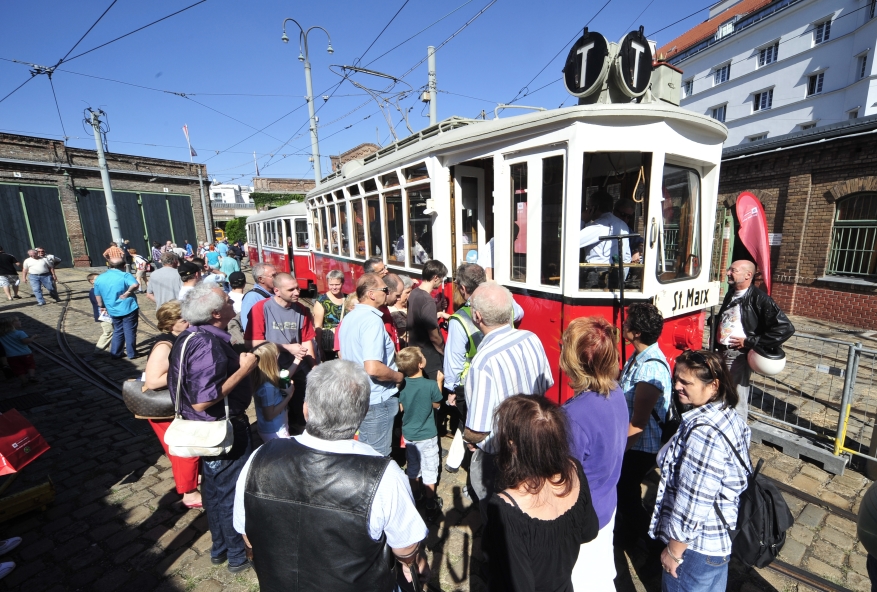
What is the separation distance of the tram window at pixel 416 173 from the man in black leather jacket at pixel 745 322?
Answer: 3.33 m

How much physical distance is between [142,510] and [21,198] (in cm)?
2564

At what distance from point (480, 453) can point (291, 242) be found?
11.6 meters

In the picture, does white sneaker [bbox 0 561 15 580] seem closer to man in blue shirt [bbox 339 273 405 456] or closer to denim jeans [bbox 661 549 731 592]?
man in blue shirt [bbox 339 273 405 456]

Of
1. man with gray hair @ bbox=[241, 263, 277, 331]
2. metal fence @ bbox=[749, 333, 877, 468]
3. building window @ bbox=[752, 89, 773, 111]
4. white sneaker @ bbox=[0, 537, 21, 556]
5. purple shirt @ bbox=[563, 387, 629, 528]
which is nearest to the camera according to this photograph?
purple shirt @ bbox=[563, 387, 629, 528]

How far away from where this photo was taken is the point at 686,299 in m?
3.69

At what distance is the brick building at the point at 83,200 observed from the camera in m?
19.9

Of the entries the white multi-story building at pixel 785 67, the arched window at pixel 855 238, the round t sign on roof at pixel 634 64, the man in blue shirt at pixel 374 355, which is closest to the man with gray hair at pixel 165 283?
the man in blue shirt at pixel 374 355

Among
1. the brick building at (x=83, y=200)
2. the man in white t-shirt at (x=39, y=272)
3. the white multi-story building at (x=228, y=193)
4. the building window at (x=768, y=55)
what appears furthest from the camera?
the white multi-story building at (x=228, y=193)

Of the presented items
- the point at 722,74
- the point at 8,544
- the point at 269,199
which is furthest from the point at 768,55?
the point at 269,199

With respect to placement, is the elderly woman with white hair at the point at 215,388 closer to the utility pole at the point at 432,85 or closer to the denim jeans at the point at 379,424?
the denim jeans at the point at 379,424

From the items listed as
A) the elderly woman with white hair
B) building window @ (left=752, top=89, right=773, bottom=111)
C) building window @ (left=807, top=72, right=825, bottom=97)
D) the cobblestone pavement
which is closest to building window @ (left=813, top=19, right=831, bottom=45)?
building window @ (left=807, top=72, right=825, bottom=97)

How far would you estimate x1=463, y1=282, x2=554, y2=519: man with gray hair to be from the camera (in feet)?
7.04

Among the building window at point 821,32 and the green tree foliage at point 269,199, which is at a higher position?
the building window at point 821,32

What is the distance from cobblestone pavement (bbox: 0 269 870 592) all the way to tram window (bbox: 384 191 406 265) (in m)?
2.77
